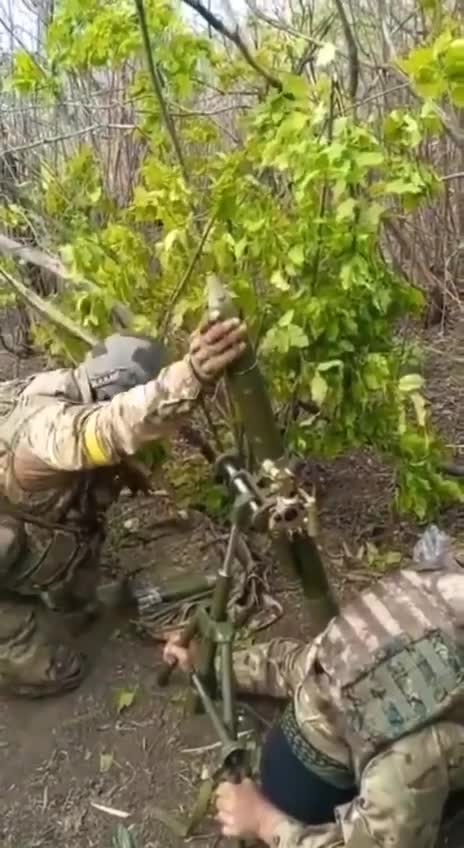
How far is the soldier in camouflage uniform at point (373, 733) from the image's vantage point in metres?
2.17

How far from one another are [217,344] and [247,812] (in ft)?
3.27

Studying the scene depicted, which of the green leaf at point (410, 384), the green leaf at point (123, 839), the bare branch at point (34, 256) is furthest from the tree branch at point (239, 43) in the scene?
the green leaf at point (123, 839)

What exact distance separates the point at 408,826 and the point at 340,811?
6.5 inches

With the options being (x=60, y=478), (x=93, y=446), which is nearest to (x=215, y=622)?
(x=93, y=446)

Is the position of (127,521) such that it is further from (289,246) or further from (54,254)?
(289,246)

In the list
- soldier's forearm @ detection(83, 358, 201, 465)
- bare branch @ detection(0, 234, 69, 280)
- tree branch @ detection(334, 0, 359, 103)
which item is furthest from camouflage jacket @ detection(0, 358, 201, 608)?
tree branch @ detection(334, 0, 359, 103)

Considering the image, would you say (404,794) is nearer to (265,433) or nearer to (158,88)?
(265,433)

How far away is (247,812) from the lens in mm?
2467

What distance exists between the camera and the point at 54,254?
4.28m

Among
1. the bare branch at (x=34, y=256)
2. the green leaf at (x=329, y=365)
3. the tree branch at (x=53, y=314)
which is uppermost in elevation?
the bare branch at (x=34, y=256)

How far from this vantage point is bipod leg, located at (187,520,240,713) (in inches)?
100

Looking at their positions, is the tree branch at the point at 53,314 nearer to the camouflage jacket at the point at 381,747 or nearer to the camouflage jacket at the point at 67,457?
the camouflage jacket at the point at 67,457

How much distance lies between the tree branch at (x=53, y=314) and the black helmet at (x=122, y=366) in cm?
71

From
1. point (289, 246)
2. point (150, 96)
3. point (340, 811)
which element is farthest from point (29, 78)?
point (340, 811)
